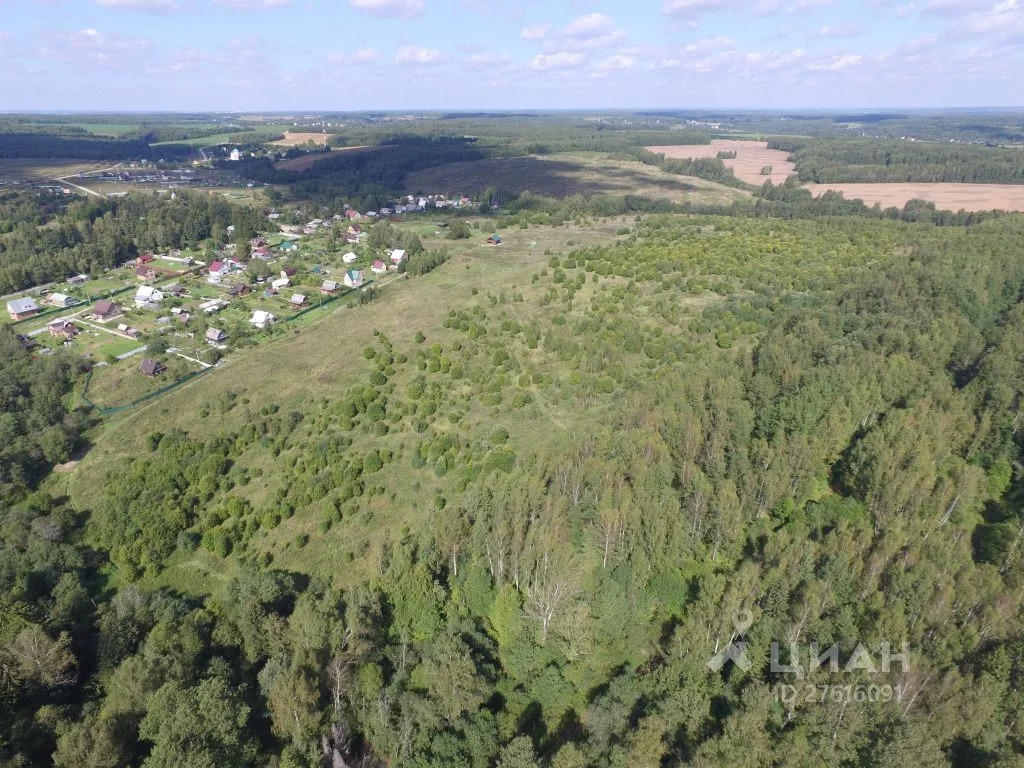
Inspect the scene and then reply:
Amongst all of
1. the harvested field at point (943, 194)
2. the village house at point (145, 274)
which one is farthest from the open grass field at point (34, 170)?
the harvested field at point (943, 194)

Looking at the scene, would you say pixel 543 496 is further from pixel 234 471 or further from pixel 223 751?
pixel 234 471

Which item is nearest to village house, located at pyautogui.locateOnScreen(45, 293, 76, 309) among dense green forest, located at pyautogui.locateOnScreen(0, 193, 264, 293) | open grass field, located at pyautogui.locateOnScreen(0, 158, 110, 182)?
dense green forest, located at pyautogui.locateOnScreen(0, 193, 264, 293)

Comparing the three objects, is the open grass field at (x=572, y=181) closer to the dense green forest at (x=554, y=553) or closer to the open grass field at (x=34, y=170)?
the dense green forest at (x=554, y=553)

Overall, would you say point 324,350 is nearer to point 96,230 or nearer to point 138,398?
point 138,398

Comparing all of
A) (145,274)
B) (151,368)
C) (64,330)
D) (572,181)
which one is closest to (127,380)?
(151,368)

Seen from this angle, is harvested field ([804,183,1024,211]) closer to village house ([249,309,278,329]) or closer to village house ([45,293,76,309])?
village house ([249,309,278,329])
